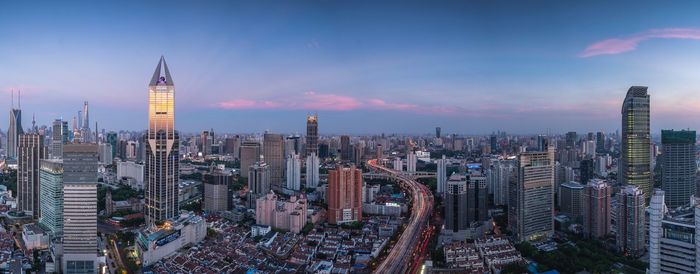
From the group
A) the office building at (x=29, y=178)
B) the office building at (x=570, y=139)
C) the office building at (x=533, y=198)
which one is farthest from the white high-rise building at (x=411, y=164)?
the office building at (x=29, y=178)

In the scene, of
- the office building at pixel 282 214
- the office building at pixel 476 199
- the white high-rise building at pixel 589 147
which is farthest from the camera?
the white high-rise building at pixel 589 147

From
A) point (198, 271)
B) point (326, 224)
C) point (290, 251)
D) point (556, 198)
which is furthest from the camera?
point (556, 198)

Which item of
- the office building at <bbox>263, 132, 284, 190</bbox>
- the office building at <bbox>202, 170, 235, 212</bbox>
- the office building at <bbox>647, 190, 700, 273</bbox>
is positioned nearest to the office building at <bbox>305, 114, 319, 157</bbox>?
the office building at <bbox>263, 132, 284, 190</bbox>

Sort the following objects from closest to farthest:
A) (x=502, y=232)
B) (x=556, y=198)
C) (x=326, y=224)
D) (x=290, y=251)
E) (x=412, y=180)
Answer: (x=290, y=251) → (x=502, y=232) → (x=326, y=224) → (x=556, y=198) → (x=412, y=180)

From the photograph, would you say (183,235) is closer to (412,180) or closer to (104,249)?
(104,249)

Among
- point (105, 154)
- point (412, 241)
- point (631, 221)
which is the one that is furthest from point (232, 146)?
point (631, 221)

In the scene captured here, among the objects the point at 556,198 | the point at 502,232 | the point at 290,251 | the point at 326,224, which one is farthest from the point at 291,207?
the point at 556,198

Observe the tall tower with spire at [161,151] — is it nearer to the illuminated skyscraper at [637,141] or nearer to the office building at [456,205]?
the office building at [456,205]
